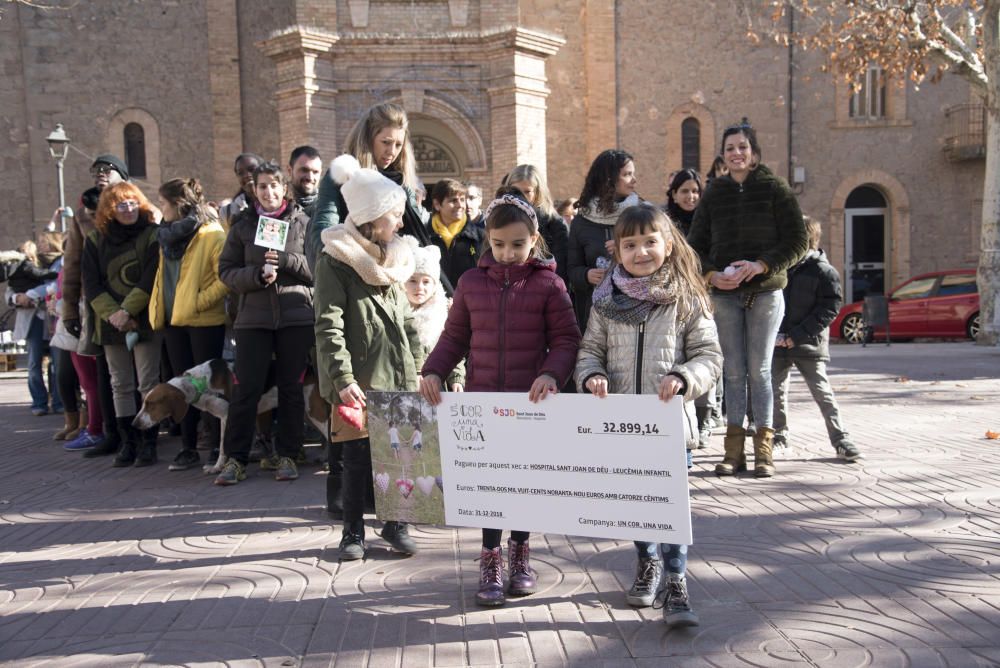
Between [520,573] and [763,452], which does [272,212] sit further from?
[763,452]

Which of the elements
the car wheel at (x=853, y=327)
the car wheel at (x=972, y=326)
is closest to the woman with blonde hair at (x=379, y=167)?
the car wheel at (x=853, y=327)

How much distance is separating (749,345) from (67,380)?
637 cm

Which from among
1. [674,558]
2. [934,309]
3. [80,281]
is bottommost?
[674,558]

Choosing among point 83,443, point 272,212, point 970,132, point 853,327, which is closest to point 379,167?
point 272,212

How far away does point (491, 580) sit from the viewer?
358 centimetres

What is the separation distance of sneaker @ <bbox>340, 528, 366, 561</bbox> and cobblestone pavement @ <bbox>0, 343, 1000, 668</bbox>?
6cm

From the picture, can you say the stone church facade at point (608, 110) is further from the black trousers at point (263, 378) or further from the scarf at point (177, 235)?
the black trousers at point (263, 378)

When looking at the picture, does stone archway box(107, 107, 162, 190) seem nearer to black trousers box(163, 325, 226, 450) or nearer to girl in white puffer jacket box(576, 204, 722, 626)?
black trousers box(163, 325, 226, 450)

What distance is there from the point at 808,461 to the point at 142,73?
21980mm

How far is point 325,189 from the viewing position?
15.4 feet

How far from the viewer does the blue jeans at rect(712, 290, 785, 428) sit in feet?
18.8

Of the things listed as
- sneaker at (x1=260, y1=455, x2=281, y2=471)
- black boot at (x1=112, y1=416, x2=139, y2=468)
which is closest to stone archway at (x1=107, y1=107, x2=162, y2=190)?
black boot at (x1=112, y1=416, x2=139, y2=468)

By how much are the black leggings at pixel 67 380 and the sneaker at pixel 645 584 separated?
6.60 m

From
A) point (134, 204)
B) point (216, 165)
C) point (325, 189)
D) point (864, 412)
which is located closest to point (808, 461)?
point (864, 412)
